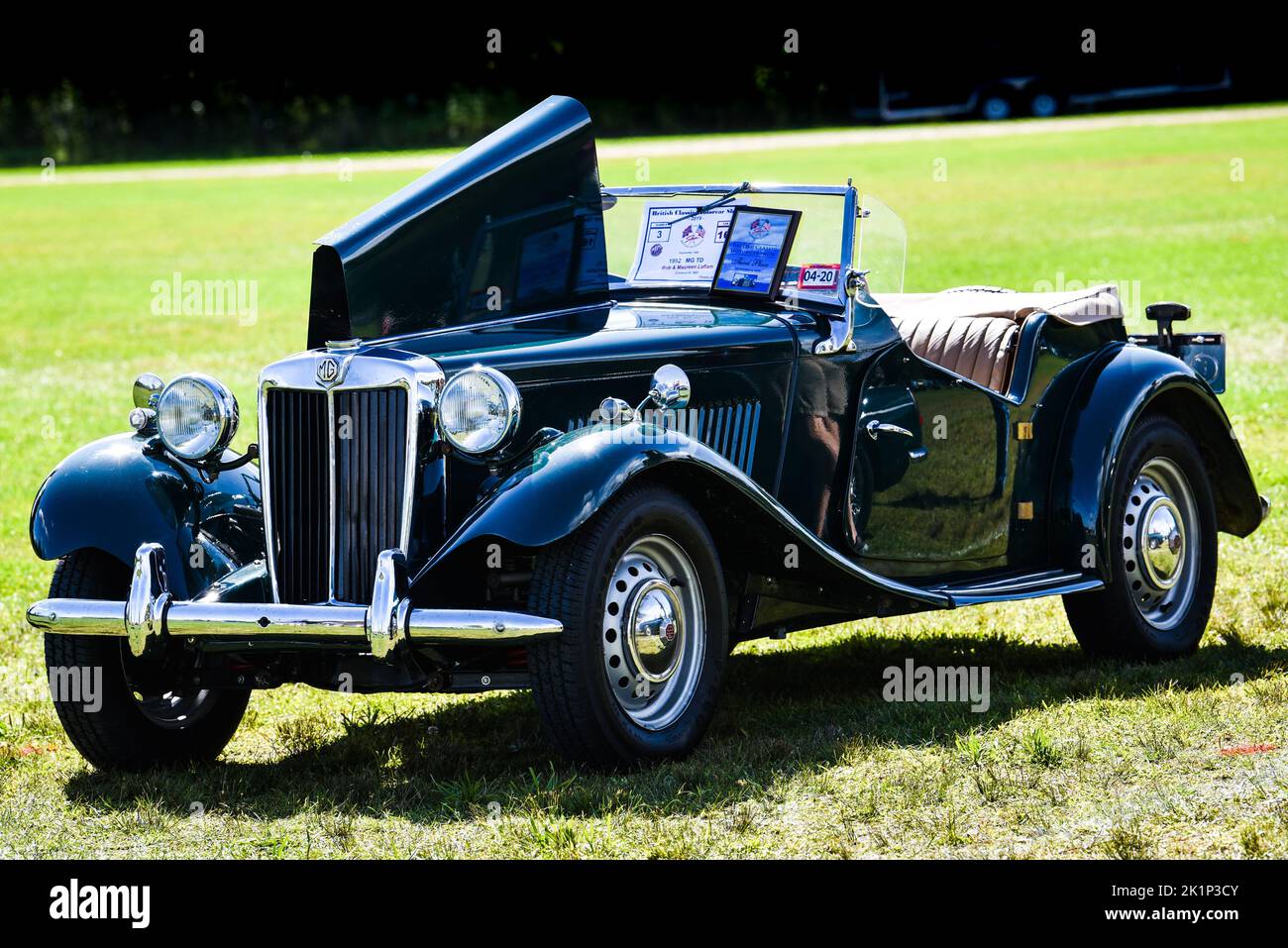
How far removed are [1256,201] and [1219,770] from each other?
26.0m

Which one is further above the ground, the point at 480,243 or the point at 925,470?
the point at 480,243

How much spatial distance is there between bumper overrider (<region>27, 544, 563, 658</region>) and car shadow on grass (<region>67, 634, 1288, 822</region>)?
0.51 meters

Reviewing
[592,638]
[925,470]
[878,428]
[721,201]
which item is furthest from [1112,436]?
[592,638]

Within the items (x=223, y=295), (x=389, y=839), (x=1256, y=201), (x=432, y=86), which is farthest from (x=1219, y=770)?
(x=432, y=86)

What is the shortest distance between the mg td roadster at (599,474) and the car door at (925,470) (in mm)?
12

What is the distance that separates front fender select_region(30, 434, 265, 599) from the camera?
541 cm

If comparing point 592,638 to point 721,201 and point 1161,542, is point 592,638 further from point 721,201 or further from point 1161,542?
point 1161,542

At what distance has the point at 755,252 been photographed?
639 cm

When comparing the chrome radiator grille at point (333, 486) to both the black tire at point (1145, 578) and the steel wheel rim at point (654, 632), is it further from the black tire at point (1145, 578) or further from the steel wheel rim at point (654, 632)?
the black tire at point (1145, 578)

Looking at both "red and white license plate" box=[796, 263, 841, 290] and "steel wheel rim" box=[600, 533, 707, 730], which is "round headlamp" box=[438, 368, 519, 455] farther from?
"red and white license plate" box=[796, 263, 841, 290]

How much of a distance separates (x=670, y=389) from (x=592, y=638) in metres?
0.89

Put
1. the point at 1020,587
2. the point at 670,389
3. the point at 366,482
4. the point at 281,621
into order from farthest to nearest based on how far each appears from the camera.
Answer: the point at 1020,587, the point at 670,389, the point at 366,482, the point at 281,621

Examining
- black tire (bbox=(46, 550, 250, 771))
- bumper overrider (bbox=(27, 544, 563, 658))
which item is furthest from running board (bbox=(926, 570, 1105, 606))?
black tire (bbox=(46, 550, 250, 771))

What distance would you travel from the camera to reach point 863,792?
16.2ft
